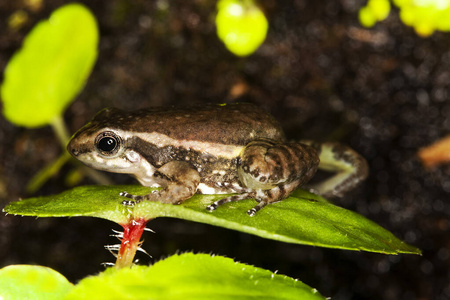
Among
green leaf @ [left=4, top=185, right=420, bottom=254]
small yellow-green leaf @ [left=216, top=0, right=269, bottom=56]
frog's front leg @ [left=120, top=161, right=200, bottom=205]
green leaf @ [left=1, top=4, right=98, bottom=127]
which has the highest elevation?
small yellow-green leaf @ [left=216, top=0, right=269, bottom=56]

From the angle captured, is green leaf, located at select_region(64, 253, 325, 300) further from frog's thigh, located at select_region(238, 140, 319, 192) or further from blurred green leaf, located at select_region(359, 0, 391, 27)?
blurred green leaf, located at select_region(359, 0, 391, 27)

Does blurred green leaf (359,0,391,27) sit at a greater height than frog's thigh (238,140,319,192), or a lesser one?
greater

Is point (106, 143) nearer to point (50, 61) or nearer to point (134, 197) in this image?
point (134, 197)

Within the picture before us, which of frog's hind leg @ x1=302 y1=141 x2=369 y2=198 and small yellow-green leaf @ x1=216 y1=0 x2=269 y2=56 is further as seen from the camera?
small yellow-green leaf @ x1=216 y1=0 x2=269 y2=56

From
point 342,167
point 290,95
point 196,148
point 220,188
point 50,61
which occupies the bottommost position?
point 220,188

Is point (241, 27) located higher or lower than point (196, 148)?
higher

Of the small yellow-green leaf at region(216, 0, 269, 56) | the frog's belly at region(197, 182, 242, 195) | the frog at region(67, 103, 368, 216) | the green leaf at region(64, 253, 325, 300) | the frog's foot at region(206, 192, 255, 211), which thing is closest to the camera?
the green leaf at region(64, 253, 325, 300)

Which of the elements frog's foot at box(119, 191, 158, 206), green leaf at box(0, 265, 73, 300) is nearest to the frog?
frog's foot at box(119, 191, 158, 206)

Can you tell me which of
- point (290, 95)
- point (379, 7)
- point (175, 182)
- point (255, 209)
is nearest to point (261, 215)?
point (255, 209)
